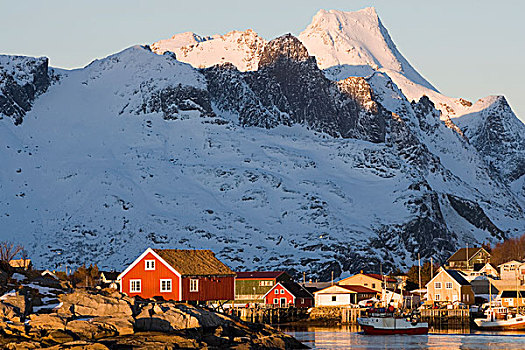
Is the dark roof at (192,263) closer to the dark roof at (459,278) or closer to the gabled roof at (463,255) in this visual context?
the dark roof at (459,278)

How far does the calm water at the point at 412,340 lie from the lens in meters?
70.2

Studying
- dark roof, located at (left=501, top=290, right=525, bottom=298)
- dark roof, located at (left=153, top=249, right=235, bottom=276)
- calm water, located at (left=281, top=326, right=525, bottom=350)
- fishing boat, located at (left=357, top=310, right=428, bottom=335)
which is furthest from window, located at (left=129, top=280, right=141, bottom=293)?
dark roof, located at (left=501, top=290, right=525, bottom=298)

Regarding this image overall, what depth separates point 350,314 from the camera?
108m

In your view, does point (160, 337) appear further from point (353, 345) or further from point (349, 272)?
point (349, 272)

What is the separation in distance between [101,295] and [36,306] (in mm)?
3541

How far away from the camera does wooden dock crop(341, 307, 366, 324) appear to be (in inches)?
Result: 4183

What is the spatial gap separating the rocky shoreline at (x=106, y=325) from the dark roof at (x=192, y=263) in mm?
19649

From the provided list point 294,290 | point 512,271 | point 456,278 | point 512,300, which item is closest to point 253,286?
point 294,290

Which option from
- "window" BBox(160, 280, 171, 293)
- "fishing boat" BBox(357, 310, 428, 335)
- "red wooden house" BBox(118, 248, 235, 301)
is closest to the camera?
"red wooden house" BBox(118, 248, 235, 301)

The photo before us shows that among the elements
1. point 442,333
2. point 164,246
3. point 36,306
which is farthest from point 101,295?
point 164,246

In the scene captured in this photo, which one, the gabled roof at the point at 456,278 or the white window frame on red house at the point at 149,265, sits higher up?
the gabled roof at the point at 456,278

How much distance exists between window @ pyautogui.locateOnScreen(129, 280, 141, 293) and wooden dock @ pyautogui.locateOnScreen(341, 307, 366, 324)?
31.1 m

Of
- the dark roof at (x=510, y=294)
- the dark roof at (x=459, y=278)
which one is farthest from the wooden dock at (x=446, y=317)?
the dark roof at (x=459, y=278)

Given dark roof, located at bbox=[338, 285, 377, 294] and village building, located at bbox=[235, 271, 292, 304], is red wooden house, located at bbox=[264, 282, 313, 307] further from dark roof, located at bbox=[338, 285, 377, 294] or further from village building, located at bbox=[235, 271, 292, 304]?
dark roof, located at bbox=[338, 285, 377, 294]
